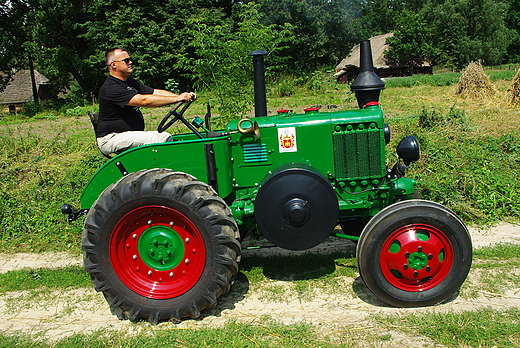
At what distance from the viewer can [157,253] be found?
378 cm

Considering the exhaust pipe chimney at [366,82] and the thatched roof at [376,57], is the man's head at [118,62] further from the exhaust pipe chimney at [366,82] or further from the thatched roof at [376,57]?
the thatched roof at [376,57]

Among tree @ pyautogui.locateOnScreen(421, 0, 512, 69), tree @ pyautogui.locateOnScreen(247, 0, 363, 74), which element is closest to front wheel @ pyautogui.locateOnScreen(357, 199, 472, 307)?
tree @ pyautogui.locateOnScreen(247, 0, 363, 74)

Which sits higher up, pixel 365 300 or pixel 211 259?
pixel 211 259

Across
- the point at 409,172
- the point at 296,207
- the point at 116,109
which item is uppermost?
the point at 116,109

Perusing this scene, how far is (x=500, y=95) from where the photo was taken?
13883 millimetres

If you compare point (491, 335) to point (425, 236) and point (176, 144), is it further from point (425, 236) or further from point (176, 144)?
point (176, 144)

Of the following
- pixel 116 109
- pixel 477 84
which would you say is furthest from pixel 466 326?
pixel 477 84

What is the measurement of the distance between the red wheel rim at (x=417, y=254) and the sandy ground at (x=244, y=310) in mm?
293

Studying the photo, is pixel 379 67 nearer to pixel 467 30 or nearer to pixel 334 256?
pixel 467 30

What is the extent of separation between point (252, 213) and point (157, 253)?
951 millimetres

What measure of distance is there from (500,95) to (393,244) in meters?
12.6

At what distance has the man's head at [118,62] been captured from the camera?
4.28 meters

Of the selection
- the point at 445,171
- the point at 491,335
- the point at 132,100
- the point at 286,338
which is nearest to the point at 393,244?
the point at 491,335

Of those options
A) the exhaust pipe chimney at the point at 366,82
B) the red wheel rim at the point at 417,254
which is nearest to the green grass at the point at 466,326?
the red wheel rim at the point at 417,254
